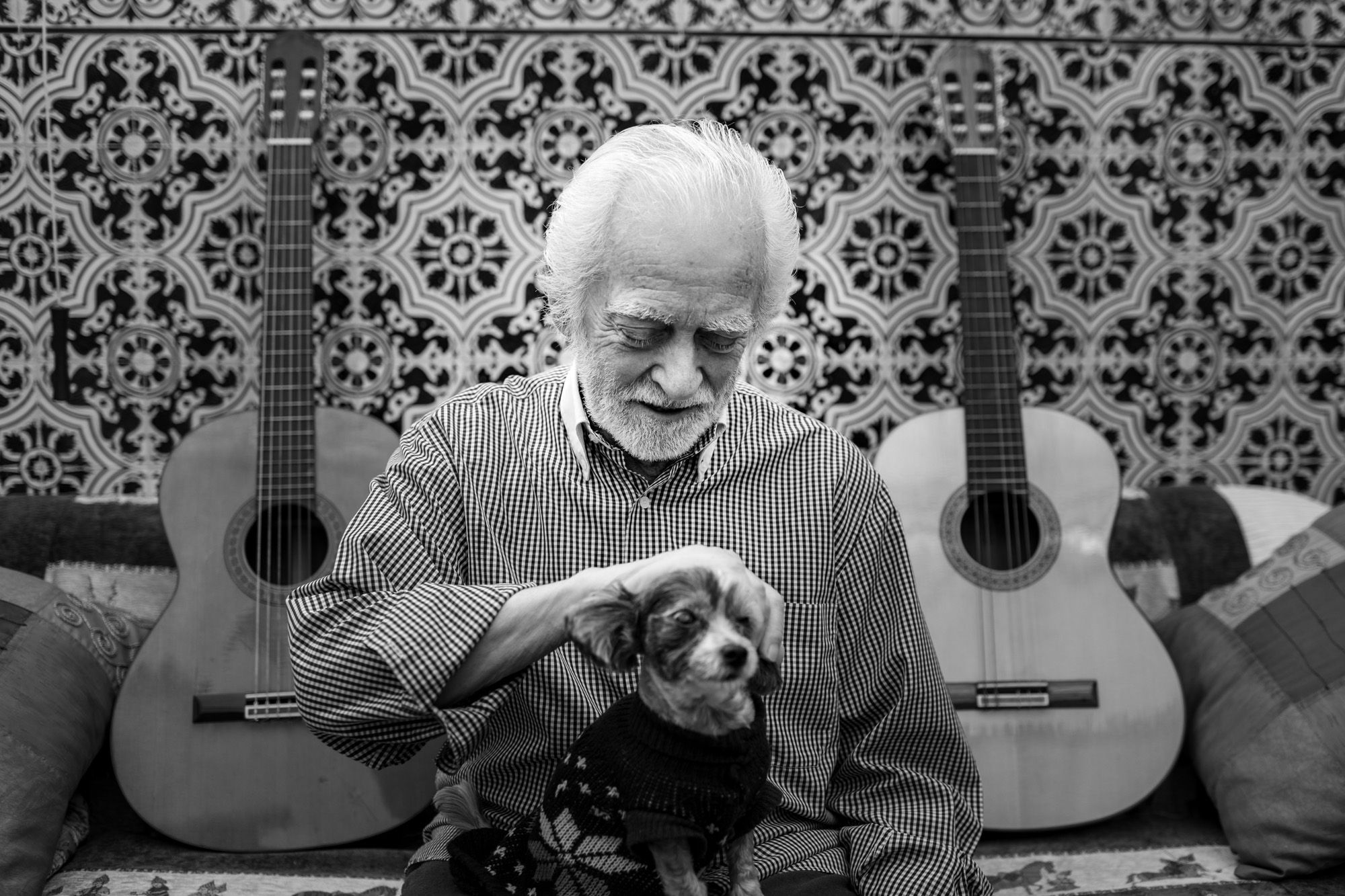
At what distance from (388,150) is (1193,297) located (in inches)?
76.3

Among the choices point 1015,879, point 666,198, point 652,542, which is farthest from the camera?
point 1015,879

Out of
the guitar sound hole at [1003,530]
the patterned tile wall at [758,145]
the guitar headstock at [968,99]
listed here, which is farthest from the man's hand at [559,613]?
the guitar headstock at [968,99]

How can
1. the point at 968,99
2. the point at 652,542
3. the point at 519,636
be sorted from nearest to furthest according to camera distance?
the point at 519,636 → the point at 652,542 → the point at 968,99

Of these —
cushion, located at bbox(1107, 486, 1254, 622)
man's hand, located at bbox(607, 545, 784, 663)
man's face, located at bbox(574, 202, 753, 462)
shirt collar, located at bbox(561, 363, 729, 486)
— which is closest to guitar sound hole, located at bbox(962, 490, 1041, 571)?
cushion, located at bbox(1107, 486, 1254, 622)

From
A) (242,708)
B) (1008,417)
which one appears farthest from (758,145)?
(242,708)

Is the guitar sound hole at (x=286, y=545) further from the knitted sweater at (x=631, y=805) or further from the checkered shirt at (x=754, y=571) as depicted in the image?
the knitted sweater at (x=631, y=805)

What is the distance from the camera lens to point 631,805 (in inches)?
46.0

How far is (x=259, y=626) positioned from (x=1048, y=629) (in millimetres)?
1530

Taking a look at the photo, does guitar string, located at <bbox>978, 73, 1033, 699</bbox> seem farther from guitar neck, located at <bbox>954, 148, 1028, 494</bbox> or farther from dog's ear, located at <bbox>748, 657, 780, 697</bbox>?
dog's ear, located at <bbox>748, 657, 780, 697</bbox>

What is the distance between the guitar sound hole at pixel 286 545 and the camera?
2.22 metres

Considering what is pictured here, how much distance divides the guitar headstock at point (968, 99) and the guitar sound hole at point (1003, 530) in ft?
2.55

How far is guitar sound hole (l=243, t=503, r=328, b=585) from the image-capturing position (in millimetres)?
2219

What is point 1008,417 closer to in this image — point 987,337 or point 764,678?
point 987,337

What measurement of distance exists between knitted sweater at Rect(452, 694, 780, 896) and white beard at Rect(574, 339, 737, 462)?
37cm
